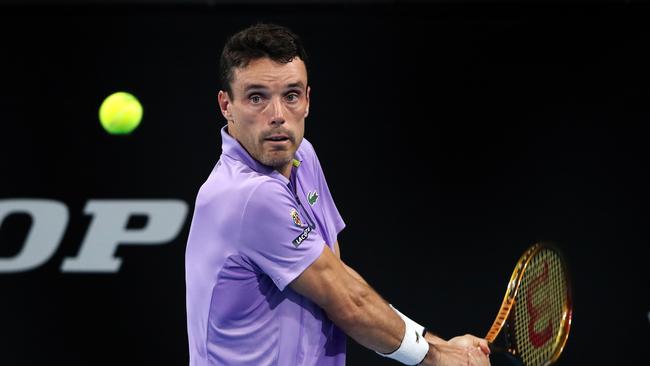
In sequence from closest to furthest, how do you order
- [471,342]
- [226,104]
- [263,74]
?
[263,74]
[226,104]
[471,342]

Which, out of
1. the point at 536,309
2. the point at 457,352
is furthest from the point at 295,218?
the point at 536,309

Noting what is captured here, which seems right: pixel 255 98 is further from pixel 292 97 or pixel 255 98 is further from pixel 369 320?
pixel 369 320

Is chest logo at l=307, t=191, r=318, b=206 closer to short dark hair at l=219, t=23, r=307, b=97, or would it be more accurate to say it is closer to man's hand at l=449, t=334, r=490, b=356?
short dark hair at l=219, t=23, r=307, b=97

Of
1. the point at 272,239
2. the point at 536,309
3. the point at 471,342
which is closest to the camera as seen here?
the point at 272,239

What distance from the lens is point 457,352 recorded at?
313 centimetres

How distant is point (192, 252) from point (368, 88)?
8.93ft

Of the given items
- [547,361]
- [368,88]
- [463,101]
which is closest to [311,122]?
[368,88]

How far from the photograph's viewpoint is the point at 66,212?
5.39 meters

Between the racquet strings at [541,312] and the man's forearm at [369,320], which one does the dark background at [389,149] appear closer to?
the racquet strings at [541,312]

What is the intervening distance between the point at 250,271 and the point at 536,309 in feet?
4.56

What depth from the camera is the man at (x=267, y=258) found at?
277 cm

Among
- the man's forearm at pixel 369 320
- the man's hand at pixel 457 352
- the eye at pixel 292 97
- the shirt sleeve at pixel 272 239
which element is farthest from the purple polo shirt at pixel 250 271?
the man's hand at pixel 457 352

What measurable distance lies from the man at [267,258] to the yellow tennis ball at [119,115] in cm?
252

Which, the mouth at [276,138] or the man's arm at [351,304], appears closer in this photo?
the man's arm at [351,304]
